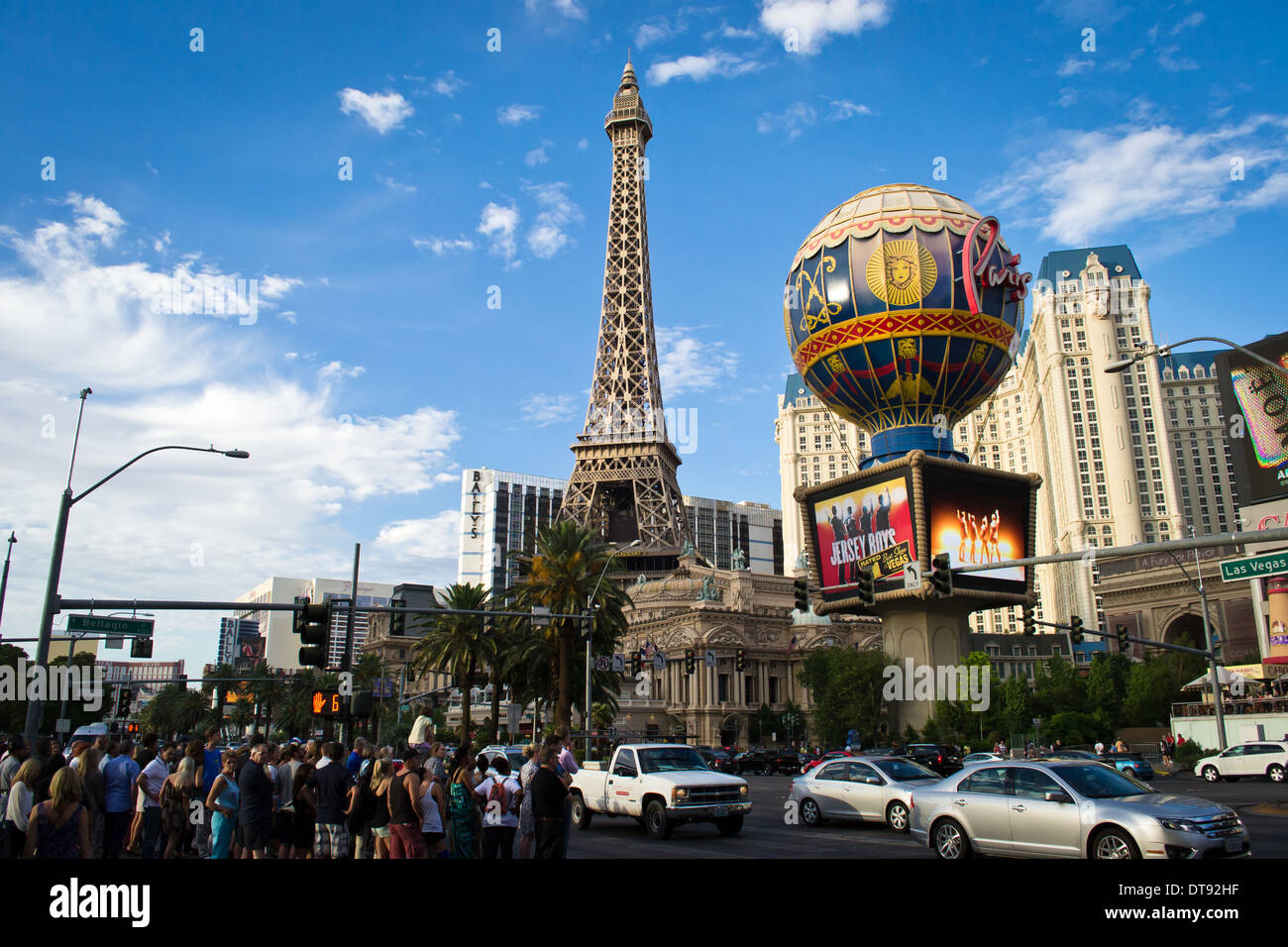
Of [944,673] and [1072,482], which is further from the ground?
[1072,482]

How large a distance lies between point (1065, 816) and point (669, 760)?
8.56 m

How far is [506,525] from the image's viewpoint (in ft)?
496

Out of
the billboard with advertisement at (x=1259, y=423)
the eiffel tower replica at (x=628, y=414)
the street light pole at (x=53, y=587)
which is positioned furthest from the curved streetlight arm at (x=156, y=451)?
the eiffel tower replica at (x=628, y=414)

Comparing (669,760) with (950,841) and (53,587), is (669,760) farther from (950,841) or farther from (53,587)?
(53,587)

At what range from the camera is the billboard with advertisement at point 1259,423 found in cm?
6144

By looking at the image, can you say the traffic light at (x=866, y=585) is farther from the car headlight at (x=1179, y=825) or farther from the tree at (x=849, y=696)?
the tree at (x=849, y=696)

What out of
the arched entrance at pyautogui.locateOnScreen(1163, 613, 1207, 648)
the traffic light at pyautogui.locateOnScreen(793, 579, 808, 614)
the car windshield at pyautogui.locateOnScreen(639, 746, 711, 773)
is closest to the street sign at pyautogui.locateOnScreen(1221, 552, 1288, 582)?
the traffic light at pyautogui.locateOnScreen(793, 579, 808, 614)

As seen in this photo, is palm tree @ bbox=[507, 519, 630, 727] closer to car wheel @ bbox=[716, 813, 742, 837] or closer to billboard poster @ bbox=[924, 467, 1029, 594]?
billboard poster @ bbox=[924, 467, 1029, 594]

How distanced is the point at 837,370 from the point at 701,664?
4281 cm

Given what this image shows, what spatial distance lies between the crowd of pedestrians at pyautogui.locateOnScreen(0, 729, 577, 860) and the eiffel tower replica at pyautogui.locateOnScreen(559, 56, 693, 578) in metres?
85.2
